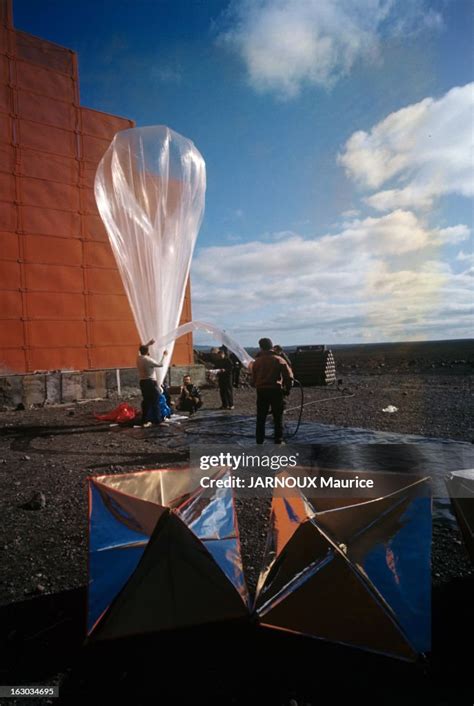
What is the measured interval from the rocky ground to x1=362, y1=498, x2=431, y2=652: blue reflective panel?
1152 millimetres

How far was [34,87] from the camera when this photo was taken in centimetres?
1488

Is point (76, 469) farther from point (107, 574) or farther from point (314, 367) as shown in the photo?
point (314, 367)

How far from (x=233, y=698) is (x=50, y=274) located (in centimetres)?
1466

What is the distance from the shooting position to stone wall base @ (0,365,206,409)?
13.4m

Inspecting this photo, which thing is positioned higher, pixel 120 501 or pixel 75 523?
pixel 120 501

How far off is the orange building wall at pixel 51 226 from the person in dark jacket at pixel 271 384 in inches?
361

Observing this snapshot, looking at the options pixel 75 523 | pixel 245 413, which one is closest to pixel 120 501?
pixel 75 523

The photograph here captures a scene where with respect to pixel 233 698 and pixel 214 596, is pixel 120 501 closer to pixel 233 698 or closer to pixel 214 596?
pixel 214 596

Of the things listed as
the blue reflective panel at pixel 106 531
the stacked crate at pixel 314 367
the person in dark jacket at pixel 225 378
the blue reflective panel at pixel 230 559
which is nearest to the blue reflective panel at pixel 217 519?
the blue reflective panel at pixel 230 559

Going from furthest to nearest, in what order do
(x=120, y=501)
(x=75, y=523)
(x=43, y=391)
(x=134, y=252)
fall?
1. (x=43, y=391)
2. (x=134, y=252)
3. (x=75, y=523)
4. (x=120, y=501)

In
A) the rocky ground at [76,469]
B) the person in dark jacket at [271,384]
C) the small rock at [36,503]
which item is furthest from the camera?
the person in dark jacket at [271,384]

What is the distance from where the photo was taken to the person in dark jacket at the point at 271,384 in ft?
27.0

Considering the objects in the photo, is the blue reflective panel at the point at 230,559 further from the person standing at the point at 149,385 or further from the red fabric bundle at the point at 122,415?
the red fabric bundle at the point at 122,415

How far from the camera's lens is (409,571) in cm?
259
